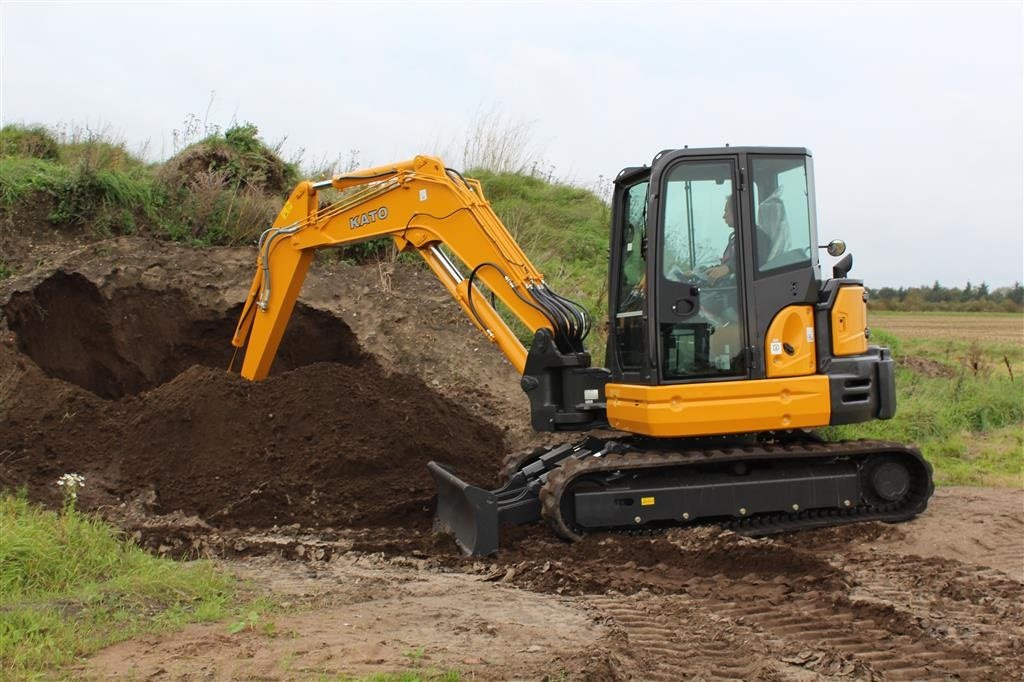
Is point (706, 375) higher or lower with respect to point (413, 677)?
higher

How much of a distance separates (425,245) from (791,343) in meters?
2.88

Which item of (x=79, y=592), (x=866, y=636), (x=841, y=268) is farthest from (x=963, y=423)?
(x=79, y=592)

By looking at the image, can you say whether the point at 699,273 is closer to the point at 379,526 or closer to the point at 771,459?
the point at 771,459

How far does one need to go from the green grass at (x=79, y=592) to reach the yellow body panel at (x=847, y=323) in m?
4.19

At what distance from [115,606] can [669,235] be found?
13.0 ft

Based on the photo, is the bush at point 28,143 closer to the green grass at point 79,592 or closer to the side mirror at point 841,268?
the green grass at point 79,592

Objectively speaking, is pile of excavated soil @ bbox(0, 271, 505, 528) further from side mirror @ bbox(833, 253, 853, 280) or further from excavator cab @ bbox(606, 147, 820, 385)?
side mirror @ bbox(833, 253, 853, 280)

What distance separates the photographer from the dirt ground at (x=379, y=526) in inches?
177

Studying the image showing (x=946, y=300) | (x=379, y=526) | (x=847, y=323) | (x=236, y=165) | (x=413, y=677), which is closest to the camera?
(x=413, y=677)

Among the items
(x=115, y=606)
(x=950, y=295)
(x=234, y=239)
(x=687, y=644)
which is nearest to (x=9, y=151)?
(x=234, y=239)

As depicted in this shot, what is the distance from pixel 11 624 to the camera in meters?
4.64

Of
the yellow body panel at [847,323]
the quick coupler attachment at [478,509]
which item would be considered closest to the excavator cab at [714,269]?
the yellow body panel at [847,323]

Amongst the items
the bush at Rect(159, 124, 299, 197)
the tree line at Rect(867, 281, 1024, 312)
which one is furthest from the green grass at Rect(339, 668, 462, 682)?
the tree line at Rect(867, 281, 1024, 312)

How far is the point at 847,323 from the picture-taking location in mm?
6898
